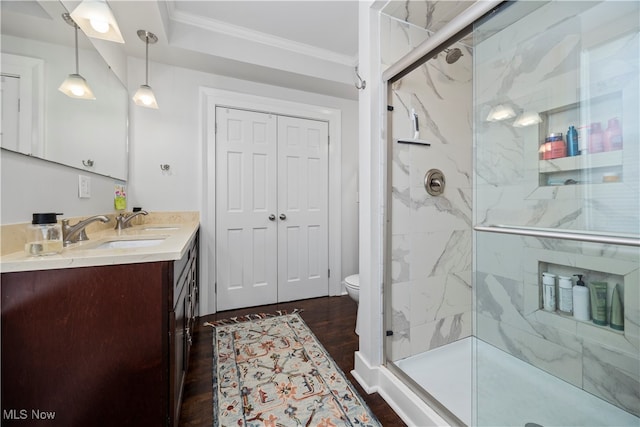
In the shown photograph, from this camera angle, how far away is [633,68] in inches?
47.2

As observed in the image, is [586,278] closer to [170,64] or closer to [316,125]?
[316,125]

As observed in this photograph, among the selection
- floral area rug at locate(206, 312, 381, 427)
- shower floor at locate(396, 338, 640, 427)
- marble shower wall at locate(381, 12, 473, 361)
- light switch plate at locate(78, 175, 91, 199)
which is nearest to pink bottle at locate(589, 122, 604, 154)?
marble shower wall at locate(381, 12, 473, 361)

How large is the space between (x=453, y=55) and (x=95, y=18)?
214 cm

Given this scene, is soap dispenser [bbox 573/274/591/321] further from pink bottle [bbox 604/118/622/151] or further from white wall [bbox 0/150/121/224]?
white wall [bbox 0/150/121/224]

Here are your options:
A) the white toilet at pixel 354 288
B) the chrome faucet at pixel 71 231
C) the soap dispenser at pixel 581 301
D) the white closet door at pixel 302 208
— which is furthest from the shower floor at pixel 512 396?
the chrome faucet at pixel 71 231

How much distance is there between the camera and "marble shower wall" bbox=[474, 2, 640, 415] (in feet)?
3.96

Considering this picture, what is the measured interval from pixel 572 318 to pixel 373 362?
113 centimetres

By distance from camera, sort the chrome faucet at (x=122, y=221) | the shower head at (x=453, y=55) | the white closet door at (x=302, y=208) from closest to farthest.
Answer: the shower head at (x=453, y=55) < the chrome faucet at (x=122, y=221) < the white closet door at (x=302, y=208)

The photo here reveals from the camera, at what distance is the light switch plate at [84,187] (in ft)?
4.99

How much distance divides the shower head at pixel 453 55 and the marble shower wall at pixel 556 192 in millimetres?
417

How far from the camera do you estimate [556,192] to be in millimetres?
1358

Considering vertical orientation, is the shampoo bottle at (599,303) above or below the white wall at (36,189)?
below

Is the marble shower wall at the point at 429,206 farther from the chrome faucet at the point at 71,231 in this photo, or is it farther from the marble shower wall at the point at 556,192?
the chrome faucet at the point at 71,231

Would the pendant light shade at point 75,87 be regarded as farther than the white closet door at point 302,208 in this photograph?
No
